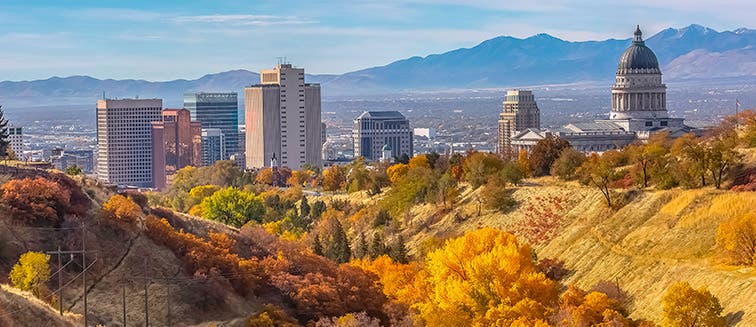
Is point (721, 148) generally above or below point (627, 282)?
above

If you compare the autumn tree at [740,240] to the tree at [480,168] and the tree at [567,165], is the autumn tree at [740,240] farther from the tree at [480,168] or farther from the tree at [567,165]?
the tree at [480,168]

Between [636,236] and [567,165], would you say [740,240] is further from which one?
[567,165]

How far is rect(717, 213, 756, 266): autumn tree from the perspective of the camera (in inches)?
2734

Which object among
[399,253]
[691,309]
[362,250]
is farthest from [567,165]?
[691,309]

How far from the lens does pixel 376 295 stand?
247ft

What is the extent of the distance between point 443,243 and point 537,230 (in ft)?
19.8

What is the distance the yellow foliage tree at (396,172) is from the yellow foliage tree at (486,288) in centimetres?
4528

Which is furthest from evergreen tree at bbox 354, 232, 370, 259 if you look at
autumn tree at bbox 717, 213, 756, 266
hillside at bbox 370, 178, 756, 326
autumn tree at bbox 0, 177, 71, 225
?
autumn tree at bbox 717, 213, 756, 266

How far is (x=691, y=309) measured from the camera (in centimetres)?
6141

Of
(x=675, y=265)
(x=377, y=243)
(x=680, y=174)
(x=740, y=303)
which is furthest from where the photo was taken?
(x=377, y=243)

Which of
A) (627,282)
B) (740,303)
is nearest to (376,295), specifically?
(627,282)

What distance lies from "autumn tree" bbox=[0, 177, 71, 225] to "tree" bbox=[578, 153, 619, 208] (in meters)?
31.4

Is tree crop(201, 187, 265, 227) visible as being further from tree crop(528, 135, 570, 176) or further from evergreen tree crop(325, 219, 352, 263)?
evergreen tree crop(325, 219, 352, 263)

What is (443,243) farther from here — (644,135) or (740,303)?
(644,135)
